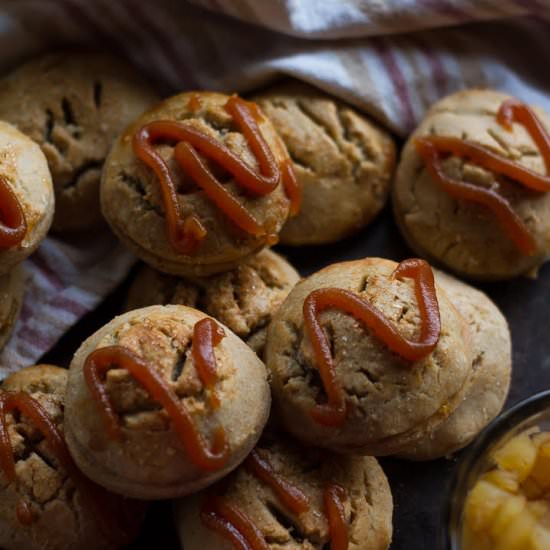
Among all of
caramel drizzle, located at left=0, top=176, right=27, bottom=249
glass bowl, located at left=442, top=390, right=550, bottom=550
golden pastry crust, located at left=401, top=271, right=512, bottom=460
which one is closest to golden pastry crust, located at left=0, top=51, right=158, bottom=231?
caramel drizzle, located at left=0, top=176, right=27, bottom=249

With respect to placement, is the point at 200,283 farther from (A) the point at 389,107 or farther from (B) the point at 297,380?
(A) the point at 389,107

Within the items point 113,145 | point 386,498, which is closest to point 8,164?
point 113,145

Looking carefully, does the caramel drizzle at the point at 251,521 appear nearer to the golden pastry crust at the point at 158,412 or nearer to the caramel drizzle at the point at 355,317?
the golden pastry crust at the point at 158,412

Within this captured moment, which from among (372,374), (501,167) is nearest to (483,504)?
(372,374)

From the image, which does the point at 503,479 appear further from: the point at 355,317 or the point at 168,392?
the point at 168,392

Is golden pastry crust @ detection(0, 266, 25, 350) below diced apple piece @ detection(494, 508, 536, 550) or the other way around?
the other way around

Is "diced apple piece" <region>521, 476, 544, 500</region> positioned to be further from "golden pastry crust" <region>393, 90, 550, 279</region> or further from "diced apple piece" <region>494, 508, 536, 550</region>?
"golden pastry crust" <region>393, 90, 550, 279</region>
